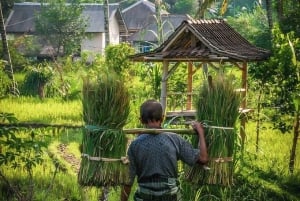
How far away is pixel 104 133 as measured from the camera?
358 cm

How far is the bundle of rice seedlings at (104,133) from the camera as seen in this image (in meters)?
3.58

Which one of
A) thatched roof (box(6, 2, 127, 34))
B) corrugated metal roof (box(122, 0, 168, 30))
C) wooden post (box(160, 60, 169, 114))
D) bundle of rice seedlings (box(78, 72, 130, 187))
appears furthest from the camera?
corrugated metal roof (box(122, 0, 168, 30))

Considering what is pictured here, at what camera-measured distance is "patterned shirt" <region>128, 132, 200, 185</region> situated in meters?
3.18

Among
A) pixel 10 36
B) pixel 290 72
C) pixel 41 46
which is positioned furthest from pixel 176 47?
pixel 10 36

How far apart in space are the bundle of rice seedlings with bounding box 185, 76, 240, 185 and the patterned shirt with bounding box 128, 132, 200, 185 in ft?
1.15

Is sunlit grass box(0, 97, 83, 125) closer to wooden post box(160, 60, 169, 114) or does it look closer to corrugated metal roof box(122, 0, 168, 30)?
wooden post box(160, 60, 169, 114)

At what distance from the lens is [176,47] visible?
30.9ft

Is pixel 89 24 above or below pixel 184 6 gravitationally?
below

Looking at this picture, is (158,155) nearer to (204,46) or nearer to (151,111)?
(151,111)

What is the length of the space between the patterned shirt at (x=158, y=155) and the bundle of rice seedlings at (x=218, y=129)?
35cm

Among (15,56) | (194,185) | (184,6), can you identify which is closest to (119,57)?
(15,56)

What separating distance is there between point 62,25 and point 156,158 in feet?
79.2

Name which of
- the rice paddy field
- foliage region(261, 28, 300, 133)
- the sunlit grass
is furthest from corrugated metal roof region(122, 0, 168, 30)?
A: foliage region(261, 28, 300, 133)

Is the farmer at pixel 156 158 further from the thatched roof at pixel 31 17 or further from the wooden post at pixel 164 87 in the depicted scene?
the thatched roof at pixel 31 17
